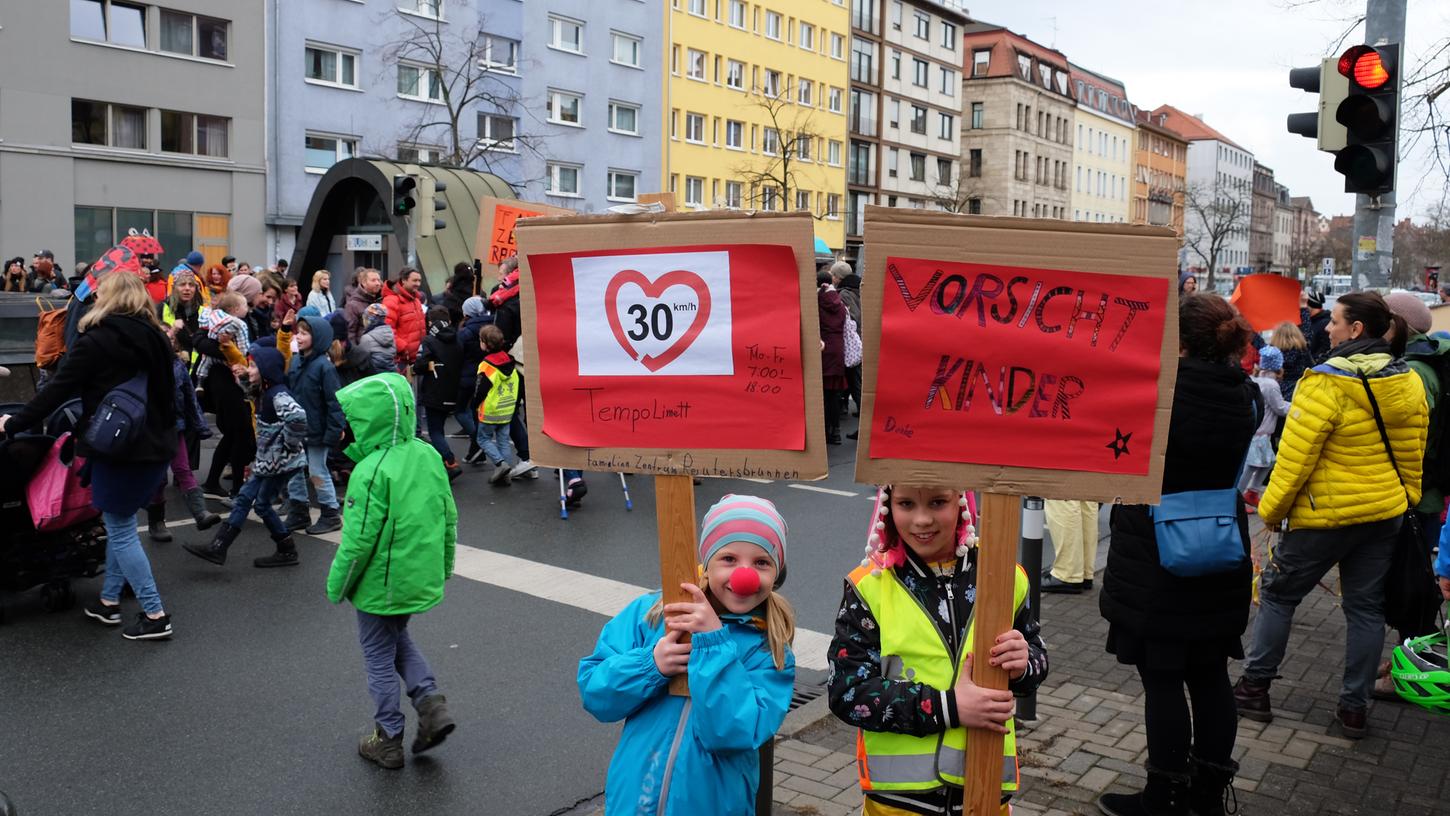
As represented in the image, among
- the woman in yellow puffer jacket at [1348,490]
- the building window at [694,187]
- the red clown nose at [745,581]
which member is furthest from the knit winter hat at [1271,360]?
the building window at [694,187]

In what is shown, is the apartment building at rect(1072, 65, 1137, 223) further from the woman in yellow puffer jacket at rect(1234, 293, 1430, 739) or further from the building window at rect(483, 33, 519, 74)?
the woman in yellow puffer jacket at rect(1234, 293, 1430, 739)

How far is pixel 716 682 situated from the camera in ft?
9.91

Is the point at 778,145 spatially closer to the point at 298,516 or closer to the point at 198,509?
the point at 298,516

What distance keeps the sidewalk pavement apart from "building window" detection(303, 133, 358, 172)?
36.7 m

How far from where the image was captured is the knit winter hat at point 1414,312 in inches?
259

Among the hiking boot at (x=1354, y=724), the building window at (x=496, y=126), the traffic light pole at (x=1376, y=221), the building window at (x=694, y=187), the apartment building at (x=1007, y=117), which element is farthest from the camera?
the apartment building at (x=1007, y=117)

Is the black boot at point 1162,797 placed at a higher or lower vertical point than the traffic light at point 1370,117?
lower

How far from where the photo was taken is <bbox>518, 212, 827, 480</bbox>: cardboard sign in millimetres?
3174

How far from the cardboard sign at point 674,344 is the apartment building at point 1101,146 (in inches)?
4022

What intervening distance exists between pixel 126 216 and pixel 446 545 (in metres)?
33.3

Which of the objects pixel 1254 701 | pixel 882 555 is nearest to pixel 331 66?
pixel 1254 701

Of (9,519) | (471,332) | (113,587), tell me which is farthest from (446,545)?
(471,332)

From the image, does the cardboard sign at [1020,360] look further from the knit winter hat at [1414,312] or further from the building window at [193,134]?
the building window at [193,134]

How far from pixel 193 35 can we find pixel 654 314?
37.6 metres
